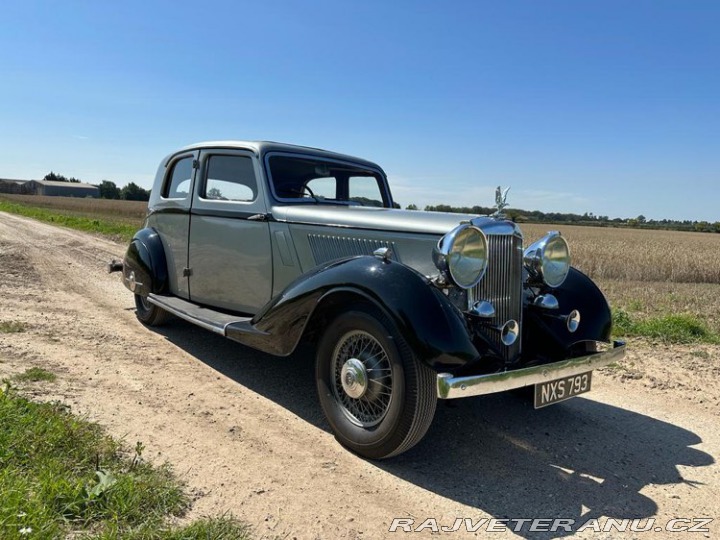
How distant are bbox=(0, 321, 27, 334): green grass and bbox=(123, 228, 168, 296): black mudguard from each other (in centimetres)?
108

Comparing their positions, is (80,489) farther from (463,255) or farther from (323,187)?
(323,187)

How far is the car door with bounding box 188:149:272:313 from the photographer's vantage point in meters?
4.25

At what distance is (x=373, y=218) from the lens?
358cm

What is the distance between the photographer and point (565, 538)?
7.53 feet

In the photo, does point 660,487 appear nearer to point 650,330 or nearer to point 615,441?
point 615,441

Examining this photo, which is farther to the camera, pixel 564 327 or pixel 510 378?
Result: pixel 564 327

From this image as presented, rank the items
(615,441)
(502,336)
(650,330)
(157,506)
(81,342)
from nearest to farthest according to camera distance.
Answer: (157,506) → (502,336) → (615,441) → (81,342) → (650,330)

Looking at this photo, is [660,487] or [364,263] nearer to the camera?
[660,487]

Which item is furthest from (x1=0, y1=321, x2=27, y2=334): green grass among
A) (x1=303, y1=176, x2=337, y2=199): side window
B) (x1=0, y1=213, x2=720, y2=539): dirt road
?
(x1=303, y1=176, x2=337, y2=199): side window

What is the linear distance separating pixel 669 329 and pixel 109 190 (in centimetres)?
9273

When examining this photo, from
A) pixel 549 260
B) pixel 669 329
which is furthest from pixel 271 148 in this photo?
pixel 669 329

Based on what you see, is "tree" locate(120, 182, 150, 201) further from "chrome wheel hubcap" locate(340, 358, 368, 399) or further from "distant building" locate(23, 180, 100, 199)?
"chrome wheel hubcap" locate(340, 358, 368, 399)

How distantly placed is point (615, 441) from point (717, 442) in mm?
701

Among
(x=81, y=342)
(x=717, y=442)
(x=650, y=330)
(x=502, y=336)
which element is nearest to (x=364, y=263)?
(x=502, y=336)
